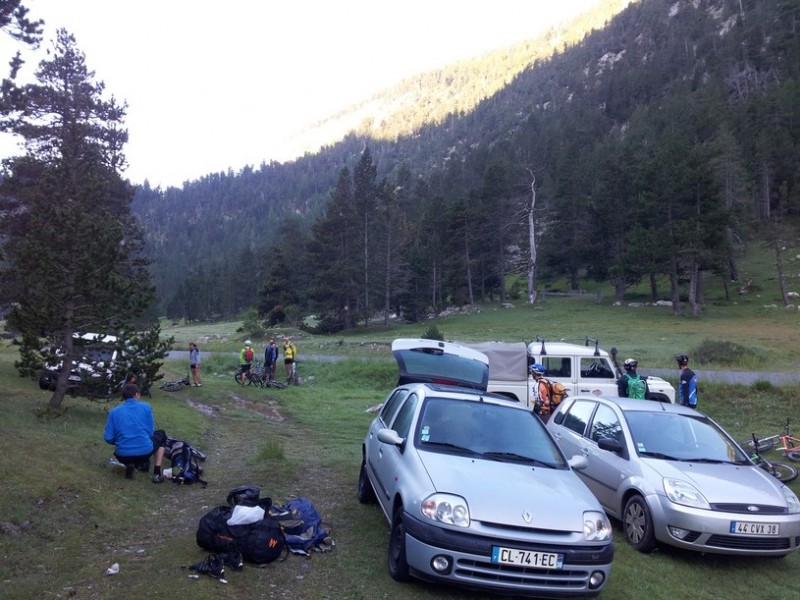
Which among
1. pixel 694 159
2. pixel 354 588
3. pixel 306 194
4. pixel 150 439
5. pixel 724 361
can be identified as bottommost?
pixel 724 361

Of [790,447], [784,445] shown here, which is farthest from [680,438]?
[790,447]

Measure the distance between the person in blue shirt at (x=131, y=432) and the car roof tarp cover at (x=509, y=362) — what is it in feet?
30.2

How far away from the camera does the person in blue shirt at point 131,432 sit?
7.84 meters

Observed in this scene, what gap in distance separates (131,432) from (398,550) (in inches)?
177

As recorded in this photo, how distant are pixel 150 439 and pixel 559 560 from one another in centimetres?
578

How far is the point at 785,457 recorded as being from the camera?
37.3 feet

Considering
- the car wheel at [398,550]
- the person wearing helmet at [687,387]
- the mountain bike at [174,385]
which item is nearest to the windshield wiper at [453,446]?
the car wheel at [398,550]

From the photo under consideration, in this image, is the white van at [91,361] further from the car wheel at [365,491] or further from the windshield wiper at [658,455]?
the windshield wiper at [658,455]

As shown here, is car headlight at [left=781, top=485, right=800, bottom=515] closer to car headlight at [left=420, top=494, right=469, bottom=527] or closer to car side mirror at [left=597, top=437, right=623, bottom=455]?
car side mirror at [left=597, top=437, right=623, bottom=455]

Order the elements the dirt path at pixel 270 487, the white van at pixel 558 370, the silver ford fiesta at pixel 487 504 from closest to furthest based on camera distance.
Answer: the silver ford fiesta at pixel 487 504 → the dirt path at pixel 270 487 → the white van at pixel 558 370

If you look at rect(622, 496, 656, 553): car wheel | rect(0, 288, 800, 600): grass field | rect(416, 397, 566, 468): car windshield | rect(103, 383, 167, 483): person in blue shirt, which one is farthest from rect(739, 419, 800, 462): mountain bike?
rect(103, 383, 167, 483): person in blue shirt

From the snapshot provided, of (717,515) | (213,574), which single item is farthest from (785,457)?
(213,574)

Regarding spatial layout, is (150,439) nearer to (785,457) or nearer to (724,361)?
(785,457)

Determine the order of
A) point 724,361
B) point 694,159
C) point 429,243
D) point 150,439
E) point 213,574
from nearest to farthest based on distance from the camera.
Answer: point 213,574 → point 150,439 → point 724,361 → point 694,159 → point 429,243
